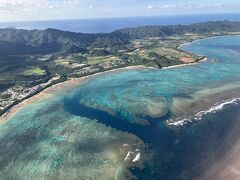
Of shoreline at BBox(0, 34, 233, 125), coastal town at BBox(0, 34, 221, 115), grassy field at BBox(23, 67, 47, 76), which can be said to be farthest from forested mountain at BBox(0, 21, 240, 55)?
shoreline at BBox(0, 34, 233, 125)

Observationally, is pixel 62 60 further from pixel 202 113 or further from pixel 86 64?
pixel 202 113

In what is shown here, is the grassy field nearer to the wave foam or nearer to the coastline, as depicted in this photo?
the coastline

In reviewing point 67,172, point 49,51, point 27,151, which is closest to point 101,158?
point 67,172

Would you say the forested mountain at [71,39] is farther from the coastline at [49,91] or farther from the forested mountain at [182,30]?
the coastline at [49,91]

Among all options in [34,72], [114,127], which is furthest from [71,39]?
[114,127]

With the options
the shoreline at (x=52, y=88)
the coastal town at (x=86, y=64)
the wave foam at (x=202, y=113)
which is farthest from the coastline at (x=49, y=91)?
the wave foam at (x=202, y=113)

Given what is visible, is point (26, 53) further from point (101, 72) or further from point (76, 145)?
point (76, 145)
